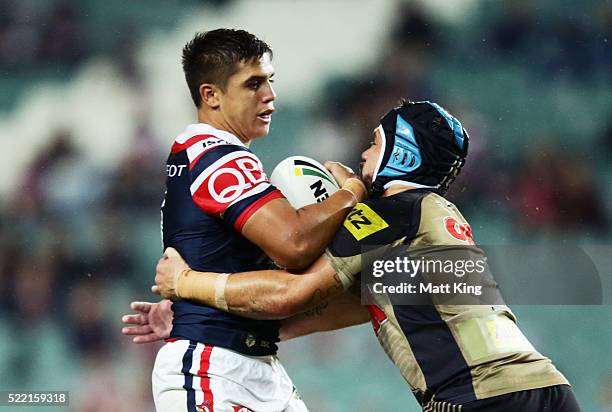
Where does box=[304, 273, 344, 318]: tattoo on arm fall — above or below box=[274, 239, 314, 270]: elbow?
below

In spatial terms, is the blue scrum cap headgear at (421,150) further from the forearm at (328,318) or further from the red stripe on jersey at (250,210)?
the forearm at (328,318)

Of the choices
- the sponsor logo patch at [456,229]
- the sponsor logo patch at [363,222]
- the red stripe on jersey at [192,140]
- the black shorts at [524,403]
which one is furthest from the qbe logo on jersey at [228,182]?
the black shorts at [524,403]

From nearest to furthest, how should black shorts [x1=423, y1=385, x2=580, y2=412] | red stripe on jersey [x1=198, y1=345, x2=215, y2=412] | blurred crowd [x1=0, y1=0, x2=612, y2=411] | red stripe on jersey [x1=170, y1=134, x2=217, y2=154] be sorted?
black shorts [x1=423, y1=385, x2=580, y2=412], red stripe on jersey [x1=198, y1=345, x2=215, y2=412], red stripe on jersey [x1=170, y1=134, x2=217, y2=154], blurred crowd [x1=0, y1=0, x2=612, y2=411]

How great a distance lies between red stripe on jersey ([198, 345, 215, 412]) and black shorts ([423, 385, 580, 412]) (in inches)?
33.0

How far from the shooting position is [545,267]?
6.32 metres

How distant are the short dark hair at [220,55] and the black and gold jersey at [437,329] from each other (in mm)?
909

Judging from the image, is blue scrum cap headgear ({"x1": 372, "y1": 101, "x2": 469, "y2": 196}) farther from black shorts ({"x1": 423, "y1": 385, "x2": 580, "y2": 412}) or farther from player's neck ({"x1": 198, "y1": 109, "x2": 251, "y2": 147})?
black shorts ({"x1": 423, "y1": 385, "x2": 580, "y2": 412})

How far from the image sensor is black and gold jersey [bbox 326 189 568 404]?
2.87 meters

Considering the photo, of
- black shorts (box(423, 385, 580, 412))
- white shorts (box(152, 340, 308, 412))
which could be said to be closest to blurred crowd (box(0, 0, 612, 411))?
white shorts (box(152, 340, 308, 412))

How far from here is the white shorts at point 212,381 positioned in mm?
3162

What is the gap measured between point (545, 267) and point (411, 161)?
3.42 meters

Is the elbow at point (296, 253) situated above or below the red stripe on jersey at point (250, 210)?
below

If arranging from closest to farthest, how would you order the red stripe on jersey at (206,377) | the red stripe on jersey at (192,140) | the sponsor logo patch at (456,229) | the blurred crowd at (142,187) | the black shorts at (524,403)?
1. the black shorts at (524,403)
2. the sponsor logo patch at (456,229)
3. the red stripe on jersey at (206,377)
4. the red stripe on jersey at (192,140)
5. the blurred crowd at (142,187)

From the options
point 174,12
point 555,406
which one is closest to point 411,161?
point 555,406
